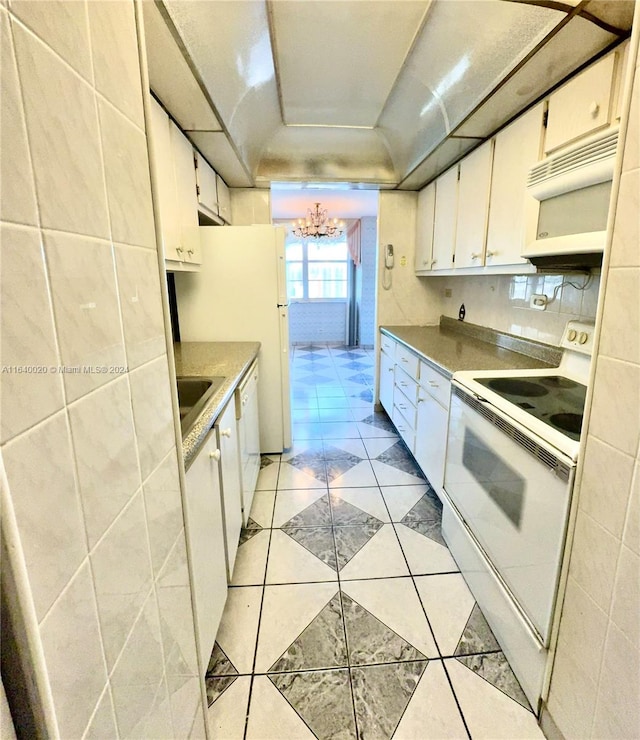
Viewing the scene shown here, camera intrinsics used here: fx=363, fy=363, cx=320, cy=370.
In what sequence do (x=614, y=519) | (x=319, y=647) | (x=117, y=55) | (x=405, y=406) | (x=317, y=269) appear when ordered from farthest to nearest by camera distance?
(x=317, y=269) < (x=405, y=406) < (x=319, y=647) < (x=614, y=519) < (x=117, y=55)

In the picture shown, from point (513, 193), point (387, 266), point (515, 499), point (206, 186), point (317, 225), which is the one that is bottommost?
point (515, 499)

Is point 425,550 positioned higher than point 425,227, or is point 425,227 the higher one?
point 425,227

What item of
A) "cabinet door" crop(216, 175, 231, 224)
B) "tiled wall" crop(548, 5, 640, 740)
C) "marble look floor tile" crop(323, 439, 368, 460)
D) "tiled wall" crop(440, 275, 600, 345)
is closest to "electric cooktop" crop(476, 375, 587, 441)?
"tiled wall" crop(548, 5, 640, 740)

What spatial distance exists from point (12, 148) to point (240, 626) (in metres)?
1.66

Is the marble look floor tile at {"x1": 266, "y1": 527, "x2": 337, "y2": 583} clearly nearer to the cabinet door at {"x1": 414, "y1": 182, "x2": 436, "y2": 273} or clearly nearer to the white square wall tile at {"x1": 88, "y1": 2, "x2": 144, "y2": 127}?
the white square wall tile at {"x1": 88, "y1": 2, "x2": 144, "y2": 127}

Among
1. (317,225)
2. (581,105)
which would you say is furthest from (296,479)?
(317,225)

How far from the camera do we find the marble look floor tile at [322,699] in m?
1.12

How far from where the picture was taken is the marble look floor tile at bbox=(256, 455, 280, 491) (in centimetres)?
242

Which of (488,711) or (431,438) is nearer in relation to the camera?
(488,711)

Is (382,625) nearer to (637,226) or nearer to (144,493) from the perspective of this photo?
(144,493)

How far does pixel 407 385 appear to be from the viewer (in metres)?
2.66

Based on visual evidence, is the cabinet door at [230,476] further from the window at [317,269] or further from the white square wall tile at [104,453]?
the window at [317,269]

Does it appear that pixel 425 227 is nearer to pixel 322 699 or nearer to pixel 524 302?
pixel 524 302

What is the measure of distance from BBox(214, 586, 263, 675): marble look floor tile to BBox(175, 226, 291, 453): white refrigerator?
4.51ft
